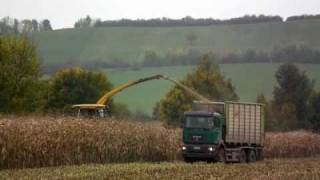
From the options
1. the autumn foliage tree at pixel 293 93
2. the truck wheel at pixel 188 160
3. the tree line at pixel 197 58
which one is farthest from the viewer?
the tree line at pixel 197 58

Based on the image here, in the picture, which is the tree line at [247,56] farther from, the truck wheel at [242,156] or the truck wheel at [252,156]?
the truck wheel at [242,156]

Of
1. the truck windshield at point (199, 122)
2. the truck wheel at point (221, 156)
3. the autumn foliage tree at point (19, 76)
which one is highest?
the autumn foliage tree at point (19, 76)

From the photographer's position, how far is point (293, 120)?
253 feet

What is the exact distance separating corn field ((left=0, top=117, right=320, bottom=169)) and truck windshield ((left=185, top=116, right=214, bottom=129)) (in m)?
2.05

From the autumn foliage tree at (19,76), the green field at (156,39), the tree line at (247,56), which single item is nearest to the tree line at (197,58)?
Result: the tree line at (247,56)

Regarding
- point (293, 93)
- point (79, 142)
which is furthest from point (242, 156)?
point (293, 93)

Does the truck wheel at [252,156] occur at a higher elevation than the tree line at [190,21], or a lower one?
lower

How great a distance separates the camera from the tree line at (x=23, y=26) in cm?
9650

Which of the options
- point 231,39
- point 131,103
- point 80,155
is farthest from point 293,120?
point 80,155

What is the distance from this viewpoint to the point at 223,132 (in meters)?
35.6

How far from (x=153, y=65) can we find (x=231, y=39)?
17.7m

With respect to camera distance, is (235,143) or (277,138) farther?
(277,138)

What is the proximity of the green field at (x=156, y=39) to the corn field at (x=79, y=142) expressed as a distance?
59.8 m

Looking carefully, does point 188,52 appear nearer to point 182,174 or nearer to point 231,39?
point 231,39
